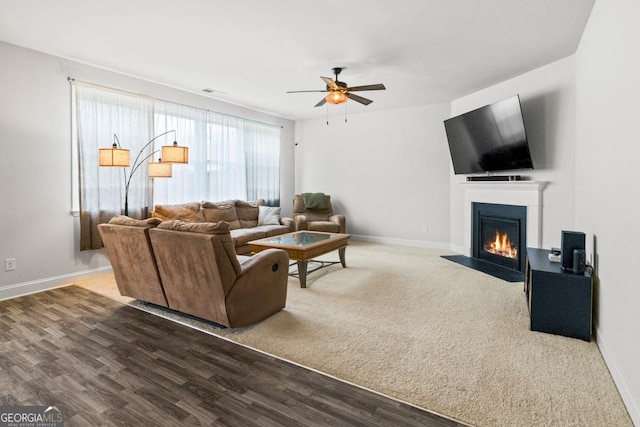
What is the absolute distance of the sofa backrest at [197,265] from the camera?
2.61 m

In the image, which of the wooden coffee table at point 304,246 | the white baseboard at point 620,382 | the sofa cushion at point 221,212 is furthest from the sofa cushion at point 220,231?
the sofa cushion at point 221,212

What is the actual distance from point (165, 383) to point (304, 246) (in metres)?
2.19

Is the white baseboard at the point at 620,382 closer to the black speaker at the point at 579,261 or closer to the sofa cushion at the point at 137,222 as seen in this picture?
the black speaker at the point at 579,261

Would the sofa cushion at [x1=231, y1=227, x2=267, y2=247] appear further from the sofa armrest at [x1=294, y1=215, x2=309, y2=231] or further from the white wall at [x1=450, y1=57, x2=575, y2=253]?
the white wall at [x1=450, y1=57, x2=575, y2=253]

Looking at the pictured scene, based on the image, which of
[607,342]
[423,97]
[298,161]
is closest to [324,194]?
[298,161]

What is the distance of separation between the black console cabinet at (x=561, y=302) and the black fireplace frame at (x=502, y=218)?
197 cm

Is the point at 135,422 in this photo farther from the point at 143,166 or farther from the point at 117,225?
the point at 143,166

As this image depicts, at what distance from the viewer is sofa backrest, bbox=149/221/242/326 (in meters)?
2.61

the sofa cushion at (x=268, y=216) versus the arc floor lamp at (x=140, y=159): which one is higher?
the arc floor lamp at (x=140, y=159)

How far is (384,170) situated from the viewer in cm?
694

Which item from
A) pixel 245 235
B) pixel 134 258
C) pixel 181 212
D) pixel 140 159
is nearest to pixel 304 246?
pixel 245 235

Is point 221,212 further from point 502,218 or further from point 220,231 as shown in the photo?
point 502,218

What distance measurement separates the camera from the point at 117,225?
3.16 meters

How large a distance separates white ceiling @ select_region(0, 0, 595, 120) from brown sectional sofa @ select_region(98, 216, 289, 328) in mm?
1841
